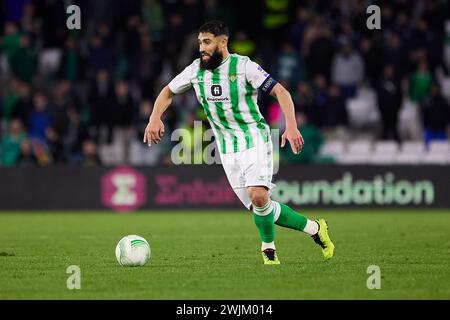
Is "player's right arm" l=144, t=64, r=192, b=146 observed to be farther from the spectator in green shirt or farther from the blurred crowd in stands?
the spectator in green shirt

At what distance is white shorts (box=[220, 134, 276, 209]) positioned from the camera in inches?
405

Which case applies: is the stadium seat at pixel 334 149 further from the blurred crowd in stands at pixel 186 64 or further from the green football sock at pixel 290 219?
the green football sock at pixel 290 219

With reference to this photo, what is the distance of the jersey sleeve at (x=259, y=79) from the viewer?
10258 mm

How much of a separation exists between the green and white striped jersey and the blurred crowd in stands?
1116 cm

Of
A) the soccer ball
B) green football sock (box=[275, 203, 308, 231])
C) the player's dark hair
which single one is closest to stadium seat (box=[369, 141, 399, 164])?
green football sock (box=[275, 203, 308, 231])

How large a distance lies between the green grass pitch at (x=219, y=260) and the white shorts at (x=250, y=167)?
0.81 metres

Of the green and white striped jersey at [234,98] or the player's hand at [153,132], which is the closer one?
the player's hand at [153,132]

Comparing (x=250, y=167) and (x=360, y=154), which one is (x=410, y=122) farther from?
(x=250, y=167)

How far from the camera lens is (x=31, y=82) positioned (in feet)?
77.0

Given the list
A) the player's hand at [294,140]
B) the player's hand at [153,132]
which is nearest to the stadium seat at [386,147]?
the player's hand at [153,132]

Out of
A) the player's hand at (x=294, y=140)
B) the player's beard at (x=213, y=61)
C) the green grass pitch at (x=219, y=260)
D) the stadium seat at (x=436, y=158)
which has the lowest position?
the green grass pitch at (x=219, y=260)

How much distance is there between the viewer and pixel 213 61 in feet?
33.9

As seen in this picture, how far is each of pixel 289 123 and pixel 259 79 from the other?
2.00ft
